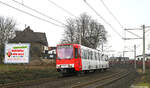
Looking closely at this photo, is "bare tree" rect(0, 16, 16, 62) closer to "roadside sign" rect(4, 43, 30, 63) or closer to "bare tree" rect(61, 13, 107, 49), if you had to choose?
"bare tree" rect(61, 13, 107, 49)

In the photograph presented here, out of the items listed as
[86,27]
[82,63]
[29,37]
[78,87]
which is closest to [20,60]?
[82,63]

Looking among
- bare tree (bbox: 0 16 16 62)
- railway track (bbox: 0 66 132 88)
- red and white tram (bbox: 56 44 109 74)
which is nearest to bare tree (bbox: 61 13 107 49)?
bare tree (bbox: 0 16 16 62)

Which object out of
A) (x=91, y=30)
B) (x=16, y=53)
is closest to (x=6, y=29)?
(x=91, y=30)

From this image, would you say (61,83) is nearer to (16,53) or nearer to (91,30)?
(16,53)

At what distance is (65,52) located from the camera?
21328 mm

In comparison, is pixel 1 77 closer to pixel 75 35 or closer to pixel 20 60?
pixel 20 60

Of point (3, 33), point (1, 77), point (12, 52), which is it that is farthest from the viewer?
point (3, 33)

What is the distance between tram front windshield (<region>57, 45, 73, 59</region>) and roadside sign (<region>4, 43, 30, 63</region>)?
9.84ft

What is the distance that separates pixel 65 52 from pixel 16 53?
457 cm

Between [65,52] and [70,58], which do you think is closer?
[70,58]

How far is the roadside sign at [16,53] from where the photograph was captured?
822 inches

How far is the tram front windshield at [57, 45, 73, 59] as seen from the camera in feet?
69.2

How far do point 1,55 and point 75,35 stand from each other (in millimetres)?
17595

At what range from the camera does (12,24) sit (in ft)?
162
